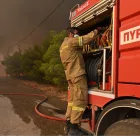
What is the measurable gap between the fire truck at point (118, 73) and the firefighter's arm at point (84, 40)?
0.23 m

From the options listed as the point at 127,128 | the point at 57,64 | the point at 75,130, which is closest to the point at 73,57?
the point at 75,130

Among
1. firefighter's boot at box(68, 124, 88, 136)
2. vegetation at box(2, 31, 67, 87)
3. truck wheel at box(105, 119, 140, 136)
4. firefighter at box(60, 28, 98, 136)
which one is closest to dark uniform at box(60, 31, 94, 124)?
firefighter at box(60, 28, 98, 136)

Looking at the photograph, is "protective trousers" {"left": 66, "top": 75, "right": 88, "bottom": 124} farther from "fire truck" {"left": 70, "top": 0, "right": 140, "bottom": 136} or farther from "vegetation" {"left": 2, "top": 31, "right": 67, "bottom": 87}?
"vegetation" {"left": 2, "top": 31, "right": 67, "bottom": 87}

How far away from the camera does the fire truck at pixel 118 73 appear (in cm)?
207

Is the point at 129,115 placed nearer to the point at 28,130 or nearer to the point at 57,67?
the point at 28,130

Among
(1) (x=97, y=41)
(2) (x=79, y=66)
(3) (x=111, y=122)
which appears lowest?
(3) (x=111, y=122)

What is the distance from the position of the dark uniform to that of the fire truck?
0.14 metres

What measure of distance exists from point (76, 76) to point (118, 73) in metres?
0.82

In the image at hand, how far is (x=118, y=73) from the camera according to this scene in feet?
7.57

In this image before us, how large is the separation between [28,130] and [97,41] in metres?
2.64

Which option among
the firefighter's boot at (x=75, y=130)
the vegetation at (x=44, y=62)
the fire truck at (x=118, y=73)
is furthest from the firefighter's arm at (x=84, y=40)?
the vegetation at (x=44, y=62)

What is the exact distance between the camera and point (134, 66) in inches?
82.0

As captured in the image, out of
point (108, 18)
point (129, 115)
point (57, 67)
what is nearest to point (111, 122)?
point (129, 115)

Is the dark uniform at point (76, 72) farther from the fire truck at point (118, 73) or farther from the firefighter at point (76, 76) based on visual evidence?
the fire truck at point (118, 73)
